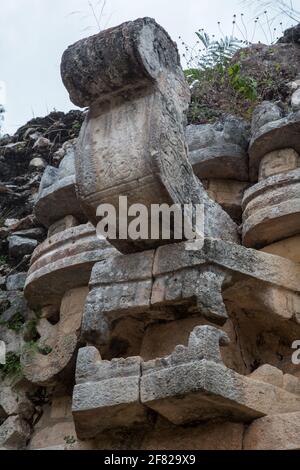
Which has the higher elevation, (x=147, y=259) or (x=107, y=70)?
(x=107, y=70)

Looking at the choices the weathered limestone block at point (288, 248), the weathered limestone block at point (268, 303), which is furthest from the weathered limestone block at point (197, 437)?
the weathered limestone block at point (288, 248)

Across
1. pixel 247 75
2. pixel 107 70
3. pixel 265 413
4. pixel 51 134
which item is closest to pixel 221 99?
pixel 247 75

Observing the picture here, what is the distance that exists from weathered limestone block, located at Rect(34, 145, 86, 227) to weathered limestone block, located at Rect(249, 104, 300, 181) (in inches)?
43.4

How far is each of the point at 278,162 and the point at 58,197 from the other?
4.48ft

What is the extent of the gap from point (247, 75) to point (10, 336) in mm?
2604

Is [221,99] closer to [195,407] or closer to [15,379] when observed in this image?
[15,379]

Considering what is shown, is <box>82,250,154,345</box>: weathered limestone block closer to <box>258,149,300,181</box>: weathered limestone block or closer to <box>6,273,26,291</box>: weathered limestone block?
<box>258,149,300,181</box>: weathered limestone block

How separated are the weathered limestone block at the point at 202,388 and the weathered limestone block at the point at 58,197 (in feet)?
5.83

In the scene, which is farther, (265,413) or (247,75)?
(247,75)

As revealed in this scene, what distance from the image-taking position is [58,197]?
530 centimetres

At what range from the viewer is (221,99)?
Answer: 6.28m

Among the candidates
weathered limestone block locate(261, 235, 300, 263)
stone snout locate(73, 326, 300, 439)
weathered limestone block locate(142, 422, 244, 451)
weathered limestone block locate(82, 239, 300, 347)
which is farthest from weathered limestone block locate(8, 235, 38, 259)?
weathered limestone block locate(142, 422, 244, 451)

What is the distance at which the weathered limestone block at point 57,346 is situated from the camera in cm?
463

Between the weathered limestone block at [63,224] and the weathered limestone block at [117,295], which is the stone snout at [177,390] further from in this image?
the weathered limestone block at [63,224]
